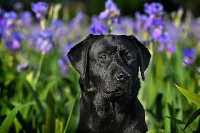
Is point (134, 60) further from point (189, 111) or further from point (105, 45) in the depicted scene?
point (189, 111)

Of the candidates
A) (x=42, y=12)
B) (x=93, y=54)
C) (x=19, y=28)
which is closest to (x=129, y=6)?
(x=19, y=28)

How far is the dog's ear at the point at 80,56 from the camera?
9.19ft

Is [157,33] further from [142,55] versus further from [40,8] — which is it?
[142,55]

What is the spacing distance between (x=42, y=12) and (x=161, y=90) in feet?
4.25

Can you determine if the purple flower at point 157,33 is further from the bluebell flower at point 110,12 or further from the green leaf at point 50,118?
the green leaf at point 50,118

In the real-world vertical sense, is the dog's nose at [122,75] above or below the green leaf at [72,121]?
above

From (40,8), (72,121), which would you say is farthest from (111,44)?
(40,8)

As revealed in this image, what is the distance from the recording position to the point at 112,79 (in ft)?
8.62

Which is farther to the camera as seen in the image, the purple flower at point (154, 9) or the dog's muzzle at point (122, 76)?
the purple flower at point (154, 9)

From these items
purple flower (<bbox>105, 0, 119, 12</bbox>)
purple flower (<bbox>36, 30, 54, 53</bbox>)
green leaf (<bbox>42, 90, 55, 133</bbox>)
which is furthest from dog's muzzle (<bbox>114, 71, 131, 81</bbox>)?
purple flower (<bbox>36, 30, 54, 53</bbox>)

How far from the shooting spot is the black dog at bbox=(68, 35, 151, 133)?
2.69 metres

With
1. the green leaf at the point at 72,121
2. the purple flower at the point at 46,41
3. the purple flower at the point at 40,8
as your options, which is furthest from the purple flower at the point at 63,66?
the green leaf at the point at 72,121

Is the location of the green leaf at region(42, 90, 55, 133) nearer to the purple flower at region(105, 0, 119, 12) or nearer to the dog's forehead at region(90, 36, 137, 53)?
the dog's forehead at region(90, 36, 137, 53)

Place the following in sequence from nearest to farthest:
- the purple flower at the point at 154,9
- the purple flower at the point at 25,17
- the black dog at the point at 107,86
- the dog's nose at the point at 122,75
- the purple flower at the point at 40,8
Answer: the dog's nose at the point at 122,75
the black dog at the point at 107,86
the purple flower at the point at 154,9
the purple flower at the point at 40,8
the purple flower at the point at 25,17
